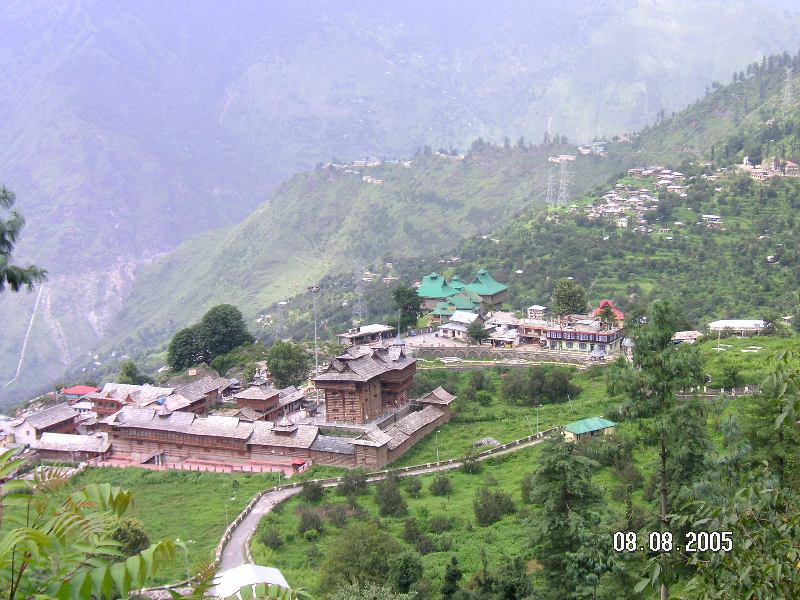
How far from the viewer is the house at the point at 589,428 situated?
3206 cm

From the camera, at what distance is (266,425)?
3850 centimetres

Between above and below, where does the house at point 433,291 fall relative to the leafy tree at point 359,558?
above

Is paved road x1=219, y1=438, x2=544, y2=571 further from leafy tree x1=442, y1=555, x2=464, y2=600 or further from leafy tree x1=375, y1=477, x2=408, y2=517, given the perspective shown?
leafy tree x1=442, y1=555, x2=464, y2=600

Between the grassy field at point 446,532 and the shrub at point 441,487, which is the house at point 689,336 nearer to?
the grassy field at point 446,532

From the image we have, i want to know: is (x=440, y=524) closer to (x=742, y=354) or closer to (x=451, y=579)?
(x=451, y=579)

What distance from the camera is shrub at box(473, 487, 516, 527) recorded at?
27766 mm

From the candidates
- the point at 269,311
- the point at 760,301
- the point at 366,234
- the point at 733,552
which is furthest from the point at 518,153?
the point at 733,552

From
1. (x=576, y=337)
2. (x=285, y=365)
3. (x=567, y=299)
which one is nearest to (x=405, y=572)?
(x=285, y=365)

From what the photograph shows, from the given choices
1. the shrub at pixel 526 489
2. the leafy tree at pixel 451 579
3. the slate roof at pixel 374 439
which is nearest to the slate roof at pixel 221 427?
the slate roof at pixel 374 439

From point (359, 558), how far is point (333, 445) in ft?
47.1

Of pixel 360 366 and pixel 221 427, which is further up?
pixel 360 366

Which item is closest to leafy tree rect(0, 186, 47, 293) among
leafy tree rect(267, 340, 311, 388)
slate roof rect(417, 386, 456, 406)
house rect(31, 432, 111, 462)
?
slate roof rect(417, 386, 456, 406)

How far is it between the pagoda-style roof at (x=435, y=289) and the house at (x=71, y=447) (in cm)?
2857

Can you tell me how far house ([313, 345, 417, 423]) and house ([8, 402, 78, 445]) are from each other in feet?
49.1
